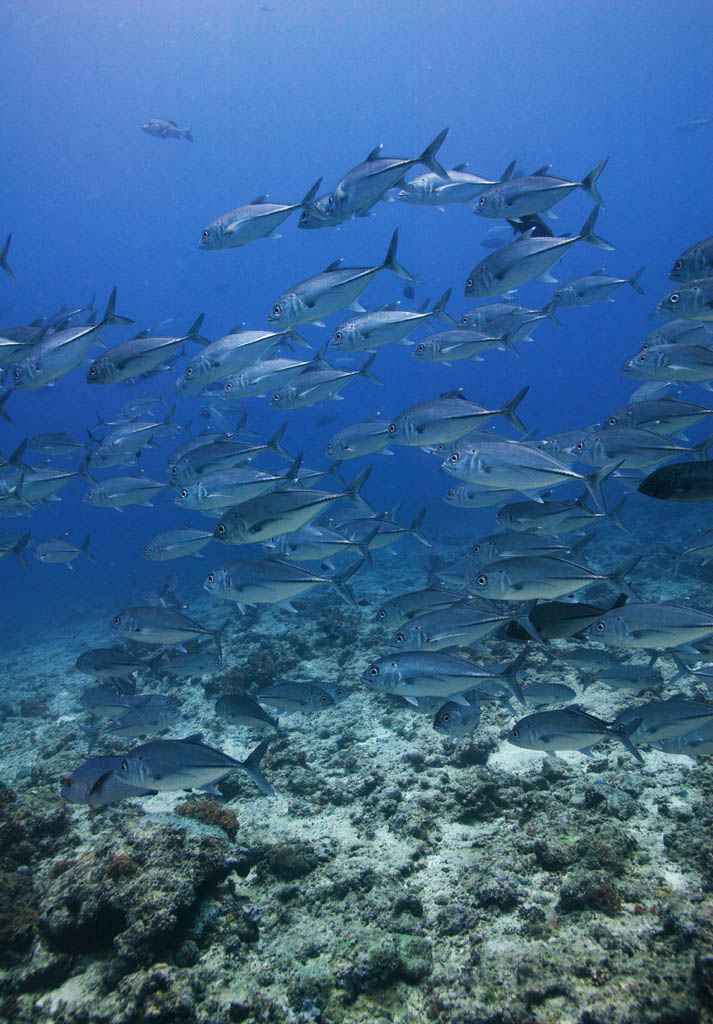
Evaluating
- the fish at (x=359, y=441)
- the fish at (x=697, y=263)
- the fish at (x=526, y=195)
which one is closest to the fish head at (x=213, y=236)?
the fish at (x=359, y=441)

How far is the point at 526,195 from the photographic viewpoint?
220 inches

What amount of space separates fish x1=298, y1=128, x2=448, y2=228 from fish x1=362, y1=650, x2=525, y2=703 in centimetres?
470

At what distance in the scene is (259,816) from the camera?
18.8ft

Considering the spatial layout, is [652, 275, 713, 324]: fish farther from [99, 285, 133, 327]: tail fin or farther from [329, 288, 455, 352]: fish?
[99, 285, 133, 327]: tail fin

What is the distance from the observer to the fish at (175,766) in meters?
3.97

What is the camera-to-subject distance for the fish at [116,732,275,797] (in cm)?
397

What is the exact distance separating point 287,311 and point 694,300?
3884mm

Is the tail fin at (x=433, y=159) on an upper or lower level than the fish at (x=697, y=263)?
upper

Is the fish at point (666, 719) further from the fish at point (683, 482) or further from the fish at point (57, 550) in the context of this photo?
the fish at point (57, 550)

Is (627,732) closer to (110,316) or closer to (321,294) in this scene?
(321,294)

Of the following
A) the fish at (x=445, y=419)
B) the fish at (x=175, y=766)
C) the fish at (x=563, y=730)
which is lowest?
the fish at (x=563, y=730)

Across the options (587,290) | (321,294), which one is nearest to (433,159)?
(321,294)

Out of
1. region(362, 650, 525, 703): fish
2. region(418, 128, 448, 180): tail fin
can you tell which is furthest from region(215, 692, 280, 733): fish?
region(418, 128, 448, 180): tail fin

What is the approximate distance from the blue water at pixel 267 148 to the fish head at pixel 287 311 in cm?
2457
